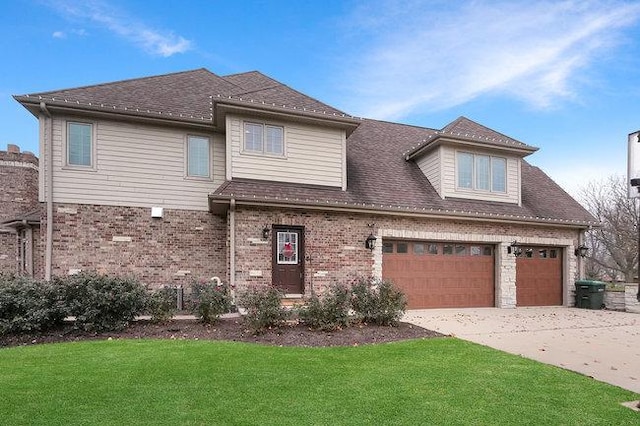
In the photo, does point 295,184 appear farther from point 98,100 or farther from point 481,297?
point 481,297

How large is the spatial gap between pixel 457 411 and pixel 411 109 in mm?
19245

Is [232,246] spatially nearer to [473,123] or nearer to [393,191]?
[393,191]

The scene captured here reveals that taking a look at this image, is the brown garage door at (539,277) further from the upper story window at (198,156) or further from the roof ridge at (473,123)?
the upper story window at (198,156)

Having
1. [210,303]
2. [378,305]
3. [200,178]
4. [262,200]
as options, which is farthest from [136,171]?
[378,305]

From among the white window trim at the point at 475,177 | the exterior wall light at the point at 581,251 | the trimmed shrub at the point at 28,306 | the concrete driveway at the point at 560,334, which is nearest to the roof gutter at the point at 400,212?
the exterior wall light at the point at 581,251

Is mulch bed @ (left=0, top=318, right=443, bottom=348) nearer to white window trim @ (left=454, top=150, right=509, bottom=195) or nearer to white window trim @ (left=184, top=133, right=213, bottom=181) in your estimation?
white window trim @ (left=184, top=133, right=213, bottom=181)

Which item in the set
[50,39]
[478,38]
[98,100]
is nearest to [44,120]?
[98,100]

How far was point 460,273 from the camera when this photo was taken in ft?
42.8

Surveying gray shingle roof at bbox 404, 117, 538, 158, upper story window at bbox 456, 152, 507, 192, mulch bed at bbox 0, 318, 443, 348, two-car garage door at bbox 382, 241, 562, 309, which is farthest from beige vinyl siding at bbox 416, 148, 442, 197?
mulch bed at bbox 0, 318, 443, 348

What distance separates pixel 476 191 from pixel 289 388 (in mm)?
11048

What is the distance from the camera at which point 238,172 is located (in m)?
11.0

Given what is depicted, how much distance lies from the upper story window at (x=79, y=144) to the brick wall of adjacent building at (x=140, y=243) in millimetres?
1252

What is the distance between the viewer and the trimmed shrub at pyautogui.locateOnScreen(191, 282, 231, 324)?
8211 mm

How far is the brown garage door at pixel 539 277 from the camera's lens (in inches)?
542
